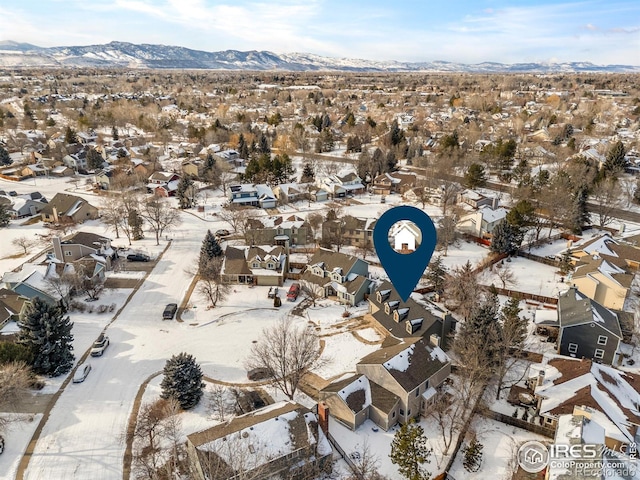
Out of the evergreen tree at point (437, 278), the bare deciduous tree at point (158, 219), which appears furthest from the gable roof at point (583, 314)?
the bare deciduous tree at point (158, 219)

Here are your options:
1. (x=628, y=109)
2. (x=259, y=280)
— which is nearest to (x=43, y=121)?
(x=259, y=280)

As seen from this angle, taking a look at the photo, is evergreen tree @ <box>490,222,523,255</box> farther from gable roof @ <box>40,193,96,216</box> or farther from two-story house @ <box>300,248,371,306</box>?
gable roof @ <box>40,193,96,216</box>

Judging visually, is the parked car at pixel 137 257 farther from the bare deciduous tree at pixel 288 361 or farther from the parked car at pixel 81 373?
the bare deciduous tree at pixel 288 361

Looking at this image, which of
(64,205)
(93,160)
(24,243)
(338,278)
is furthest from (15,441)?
(93,160)

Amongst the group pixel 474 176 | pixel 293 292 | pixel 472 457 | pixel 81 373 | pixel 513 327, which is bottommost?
pixel 81 373

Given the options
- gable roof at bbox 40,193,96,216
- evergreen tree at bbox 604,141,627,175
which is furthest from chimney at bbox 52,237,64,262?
evergreen tree at bbox 604,141,627,175

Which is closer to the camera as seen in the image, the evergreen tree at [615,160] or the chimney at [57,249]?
the chimney at [57,249]

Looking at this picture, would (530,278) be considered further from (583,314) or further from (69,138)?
(69,138)
